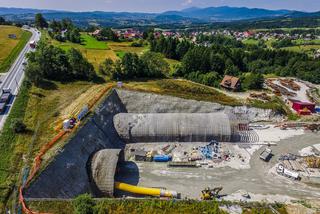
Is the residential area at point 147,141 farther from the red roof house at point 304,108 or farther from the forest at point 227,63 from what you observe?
the forest at point 227,63


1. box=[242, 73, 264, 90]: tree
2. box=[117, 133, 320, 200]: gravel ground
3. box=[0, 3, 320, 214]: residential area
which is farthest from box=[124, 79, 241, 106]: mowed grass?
box=[117, 133, 320, 200]: gravel ground

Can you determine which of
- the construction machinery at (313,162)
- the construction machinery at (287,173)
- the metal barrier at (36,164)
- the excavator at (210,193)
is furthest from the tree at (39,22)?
the construction machinery at (313,162)

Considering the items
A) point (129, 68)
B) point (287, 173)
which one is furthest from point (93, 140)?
point (129, 68)

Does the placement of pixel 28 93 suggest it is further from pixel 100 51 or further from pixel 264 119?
pixel 264 119

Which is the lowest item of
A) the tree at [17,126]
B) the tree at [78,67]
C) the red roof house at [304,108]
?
the red roof house at [304,108]

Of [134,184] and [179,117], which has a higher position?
[179,117]

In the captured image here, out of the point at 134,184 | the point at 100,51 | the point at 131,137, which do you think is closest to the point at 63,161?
Result: the point at 134,184
